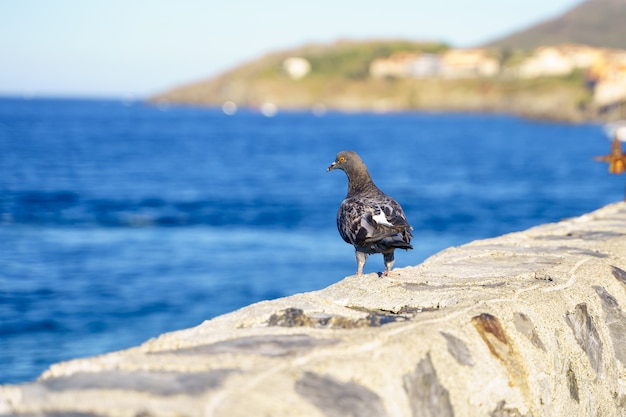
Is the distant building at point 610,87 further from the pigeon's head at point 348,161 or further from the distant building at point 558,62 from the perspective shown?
the pigeon's head at point 348,161

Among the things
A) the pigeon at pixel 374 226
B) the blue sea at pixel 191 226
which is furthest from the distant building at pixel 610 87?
the pigeon at pixel 374 226

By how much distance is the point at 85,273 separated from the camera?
16656 mm

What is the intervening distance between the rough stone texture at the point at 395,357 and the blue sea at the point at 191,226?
24.0 ft

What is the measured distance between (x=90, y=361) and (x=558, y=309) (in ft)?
7.28

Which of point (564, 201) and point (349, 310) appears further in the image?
point (564, 201)

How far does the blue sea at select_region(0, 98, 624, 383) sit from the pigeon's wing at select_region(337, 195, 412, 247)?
6195mm

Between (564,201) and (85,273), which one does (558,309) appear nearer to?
(85,273)

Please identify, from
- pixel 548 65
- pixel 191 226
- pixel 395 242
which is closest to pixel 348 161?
pixel 395 242

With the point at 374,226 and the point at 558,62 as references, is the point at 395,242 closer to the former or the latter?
the point at 374,226

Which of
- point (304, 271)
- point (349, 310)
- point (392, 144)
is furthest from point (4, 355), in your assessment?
point (392, 144)

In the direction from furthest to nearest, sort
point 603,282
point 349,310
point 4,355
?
1. point 4,355
2. point 603,282
3. point 349,310

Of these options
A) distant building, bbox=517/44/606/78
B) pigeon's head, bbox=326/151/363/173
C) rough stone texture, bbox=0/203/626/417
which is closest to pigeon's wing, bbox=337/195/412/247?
rough stone texture, bbox=0/203/626/417

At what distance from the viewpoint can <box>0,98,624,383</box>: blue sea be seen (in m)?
13.6

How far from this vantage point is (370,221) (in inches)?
217
